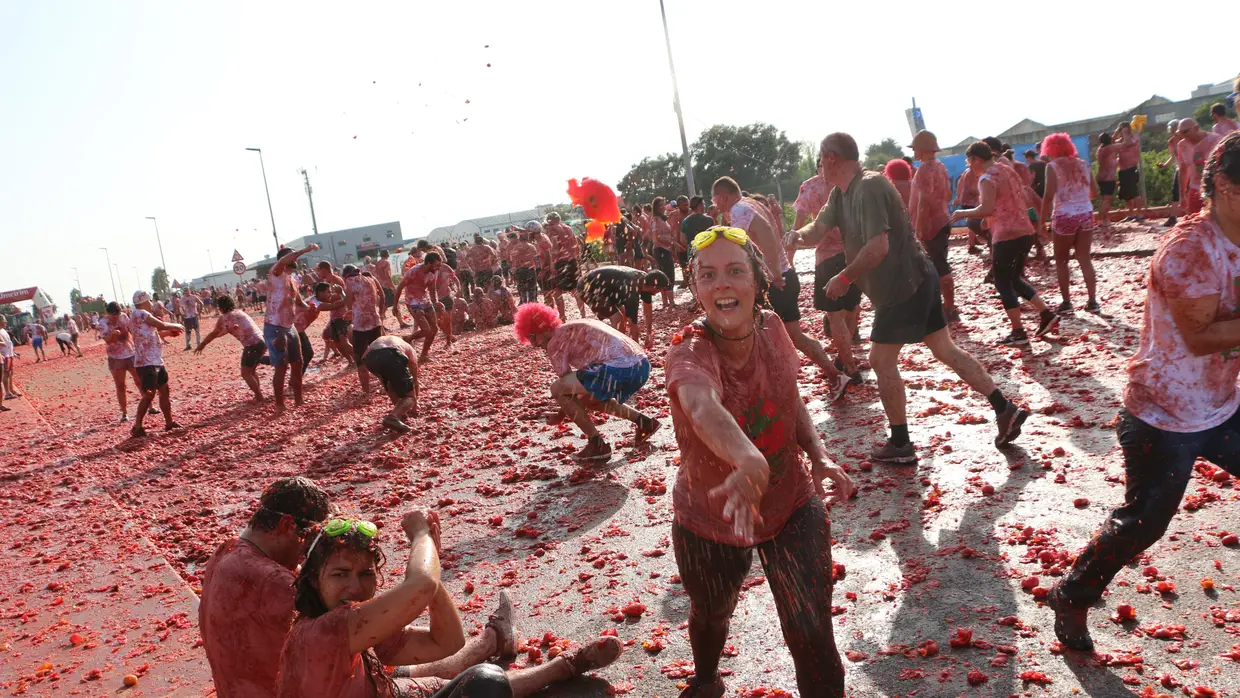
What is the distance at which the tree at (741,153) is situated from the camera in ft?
180

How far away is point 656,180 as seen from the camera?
56.6m

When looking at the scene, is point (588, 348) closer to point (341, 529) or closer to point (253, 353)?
point (341, 529)

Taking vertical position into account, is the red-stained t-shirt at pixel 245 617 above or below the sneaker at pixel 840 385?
above

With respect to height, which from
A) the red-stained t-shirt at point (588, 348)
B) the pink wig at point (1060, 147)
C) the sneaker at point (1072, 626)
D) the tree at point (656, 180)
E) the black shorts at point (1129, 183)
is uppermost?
the tree at point (656, 180)

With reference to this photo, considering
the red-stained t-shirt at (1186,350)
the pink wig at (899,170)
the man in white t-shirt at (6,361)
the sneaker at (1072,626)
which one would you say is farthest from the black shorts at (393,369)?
the man in white t-shirt at (6,361)

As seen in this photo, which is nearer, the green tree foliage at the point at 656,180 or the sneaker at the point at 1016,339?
the sneaker at the point at 1016,339

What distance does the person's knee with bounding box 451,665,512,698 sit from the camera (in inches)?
Result: 114

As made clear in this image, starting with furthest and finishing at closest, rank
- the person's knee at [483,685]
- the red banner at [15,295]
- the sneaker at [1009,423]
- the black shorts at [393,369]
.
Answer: the red banner at [15,295], the black shorts at [393,369], the sneaker at [1009,423], the person's knee at [483,685]

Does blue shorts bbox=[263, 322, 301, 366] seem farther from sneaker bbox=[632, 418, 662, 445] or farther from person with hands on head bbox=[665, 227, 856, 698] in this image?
person with hands on head bbox=[665, 227, 856, 698]

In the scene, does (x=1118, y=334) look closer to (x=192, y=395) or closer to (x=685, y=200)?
(x=685, y=200)

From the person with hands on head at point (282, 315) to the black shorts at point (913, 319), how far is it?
8821 millimetres

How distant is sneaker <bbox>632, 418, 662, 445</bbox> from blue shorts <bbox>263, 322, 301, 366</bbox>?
6.59 meters

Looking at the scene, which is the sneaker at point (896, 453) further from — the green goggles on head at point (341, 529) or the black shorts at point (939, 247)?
the black shorts at point (939, 247)

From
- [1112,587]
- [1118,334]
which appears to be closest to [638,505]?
[1112,587]
